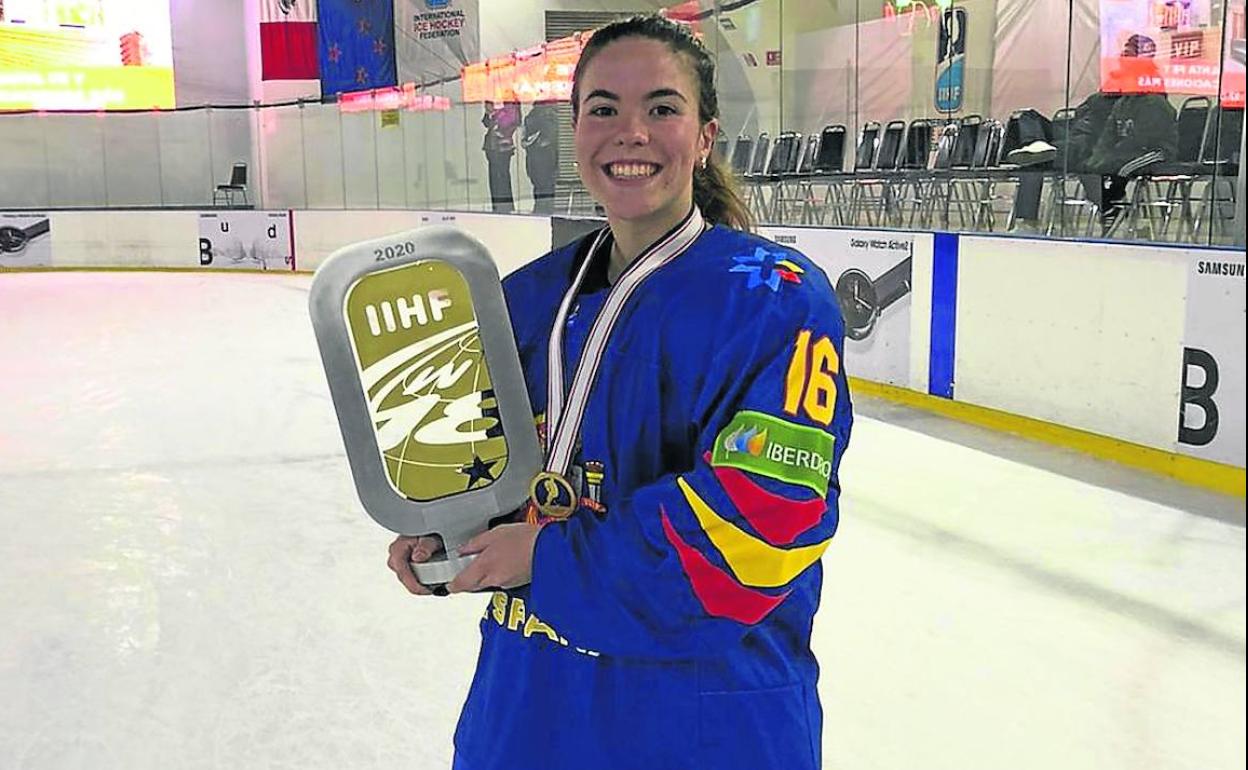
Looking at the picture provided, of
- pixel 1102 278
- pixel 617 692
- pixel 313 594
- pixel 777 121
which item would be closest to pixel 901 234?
pixel 1102 278

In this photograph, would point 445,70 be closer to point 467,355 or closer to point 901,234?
point 901,234

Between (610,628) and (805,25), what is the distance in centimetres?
802

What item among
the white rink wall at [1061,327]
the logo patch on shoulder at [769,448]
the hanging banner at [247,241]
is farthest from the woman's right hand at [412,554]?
the hanging banner at [247,241]

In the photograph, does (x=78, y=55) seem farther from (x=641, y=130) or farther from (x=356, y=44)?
(x=641, y=130)

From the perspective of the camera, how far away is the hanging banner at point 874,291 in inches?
241

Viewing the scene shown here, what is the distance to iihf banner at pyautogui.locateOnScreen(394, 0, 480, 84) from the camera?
13648 millimetres

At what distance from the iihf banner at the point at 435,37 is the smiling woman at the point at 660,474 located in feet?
42.4

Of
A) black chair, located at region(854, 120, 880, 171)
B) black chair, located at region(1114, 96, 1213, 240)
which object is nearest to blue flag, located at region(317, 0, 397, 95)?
black chair, located at region(854, 120, 880, 171)

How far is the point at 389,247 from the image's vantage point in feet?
2.87

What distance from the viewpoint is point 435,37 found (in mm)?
Result: 13891

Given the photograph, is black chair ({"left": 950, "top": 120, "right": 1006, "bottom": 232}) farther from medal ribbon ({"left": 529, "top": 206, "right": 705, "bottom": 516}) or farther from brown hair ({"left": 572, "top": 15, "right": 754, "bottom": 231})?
medal ribbon ({"left": 529, "top": 206, "right": 705, "bottom": 516})

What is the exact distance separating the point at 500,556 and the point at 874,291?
5.65 meters

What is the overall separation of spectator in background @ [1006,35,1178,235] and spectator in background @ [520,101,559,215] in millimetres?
4896

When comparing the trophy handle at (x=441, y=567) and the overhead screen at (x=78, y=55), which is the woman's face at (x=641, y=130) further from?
the overhead screen at (x=78, y=55)
